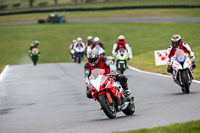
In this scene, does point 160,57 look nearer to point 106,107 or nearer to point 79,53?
point 79,53

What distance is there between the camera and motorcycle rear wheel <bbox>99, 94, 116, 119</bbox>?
877 cm

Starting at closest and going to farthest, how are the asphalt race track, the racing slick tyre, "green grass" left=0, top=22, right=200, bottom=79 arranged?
the asphalt race track → the racing slick tyre → "green grass" left=0, top=22, right=200, bottom=79

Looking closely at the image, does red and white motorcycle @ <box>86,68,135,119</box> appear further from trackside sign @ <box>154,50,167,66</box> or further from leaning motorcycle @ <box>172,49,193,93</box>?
trackside sign @ <box>154,50,167,66</box>

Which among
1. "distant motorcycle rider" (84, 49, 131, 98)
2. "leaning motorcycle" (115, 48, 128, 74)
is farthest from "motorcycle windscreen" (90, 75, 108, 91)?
"leaning motorcycle" (115, 48, 128, 74)

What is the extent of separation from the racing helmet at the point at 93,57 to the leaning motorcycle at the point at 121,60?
10.6 meters

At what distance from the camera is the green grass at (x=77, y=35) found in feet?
146

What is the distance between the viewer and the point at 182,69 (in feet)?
41.3

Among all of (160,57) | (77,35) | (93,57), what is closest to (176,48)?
(93,57)

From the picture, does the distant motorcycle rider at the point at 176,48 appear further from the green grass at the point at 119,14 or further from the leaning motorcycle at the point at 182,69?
the green grass at the point at 119,14

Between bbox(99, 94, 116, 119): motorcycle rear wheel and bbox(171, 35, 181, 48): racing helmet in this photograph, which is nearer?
bbox(99, 94, 116, 119): motorcycle rear wheel

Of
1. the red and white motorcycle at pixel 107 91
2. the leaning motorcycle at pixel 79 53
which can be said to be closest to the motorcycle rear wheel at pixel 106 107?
the red and white motorcycle at pixel 107 91

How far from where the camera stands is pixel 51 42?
51.8 metres

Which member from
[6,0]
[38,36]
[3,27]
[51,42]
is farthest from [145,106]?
[6,0]

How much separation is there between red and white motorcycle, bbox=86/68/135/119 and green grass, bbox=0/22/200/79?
102 feet
